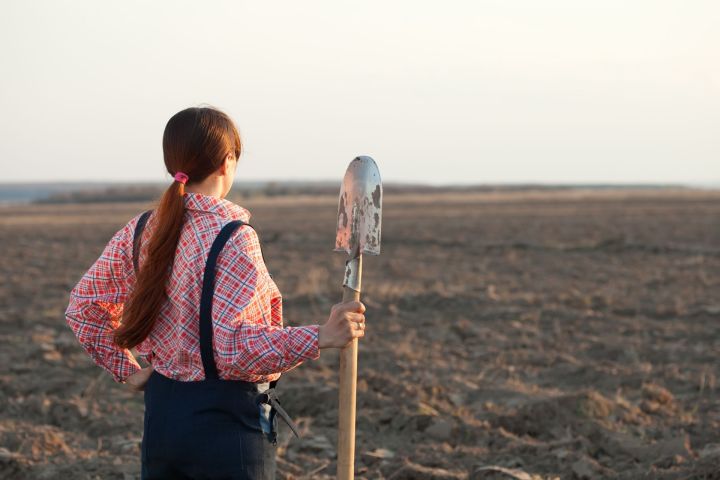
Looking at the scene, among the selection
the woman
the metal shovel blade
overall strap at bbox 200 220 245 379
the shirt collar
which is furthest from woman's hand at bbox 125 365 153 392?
the metal shovel blade

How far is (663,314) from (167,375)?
9018 millimetres

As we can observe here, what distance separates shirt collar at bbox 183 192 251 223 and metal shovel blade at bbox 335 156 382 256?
463 millimetres

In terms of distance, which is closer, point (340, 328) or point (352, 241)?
point (340, 328)

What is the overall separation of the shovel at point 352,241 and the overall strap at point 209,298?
1.50ft

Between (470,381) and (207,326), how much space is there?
17.2ft

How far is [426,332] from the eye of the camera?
9594 millimetres

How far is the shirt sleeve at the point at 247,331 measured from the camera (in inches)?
96.0

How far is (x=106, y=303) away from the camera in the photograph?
108 inches

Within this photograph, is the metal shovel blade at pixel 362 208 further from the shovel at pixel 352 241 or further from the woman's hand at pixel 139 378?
the woman's hand at pixel 139 378

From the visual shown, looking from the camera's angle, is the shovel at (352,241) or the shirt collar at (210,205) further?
the shovel at (352,241)

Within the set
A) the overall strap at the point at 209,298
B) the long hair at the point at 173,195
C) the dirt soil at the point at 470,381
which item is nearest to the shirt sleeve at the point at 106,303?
the long hair at the point at 173,195

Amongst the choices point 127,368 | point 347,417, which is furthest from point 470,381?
point 127,368

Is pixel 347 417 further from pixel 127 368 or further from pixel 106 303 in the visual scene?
pixel 106 303

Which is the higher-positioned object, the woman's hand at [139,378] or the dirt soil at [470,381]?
the woman's hand at [139,378]
